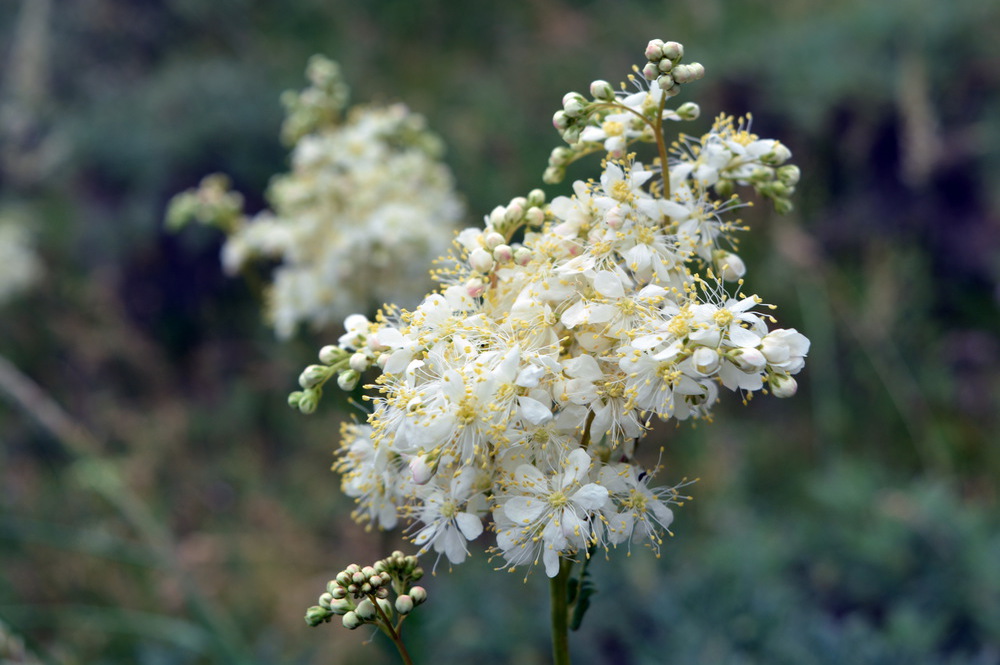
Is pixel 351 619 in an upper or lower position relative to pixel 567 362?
lower

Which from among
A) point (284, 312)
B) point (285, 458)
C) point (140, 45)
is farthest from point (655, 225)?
point (140, 45)

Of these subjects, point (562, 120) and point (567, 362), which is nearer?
point (567, 362)

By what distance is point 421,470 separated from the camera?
47.0 inches

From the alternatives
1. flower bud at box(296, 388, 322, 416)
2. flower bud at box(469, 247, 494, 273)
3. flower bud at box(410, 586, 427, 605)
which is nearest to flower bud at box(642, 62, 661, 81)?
flower bud at box(469, 247, 494, 273)

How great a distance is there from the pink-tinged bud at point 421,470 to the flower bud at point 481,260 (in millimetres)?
317

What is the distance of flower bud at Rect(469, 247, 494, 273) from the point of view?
4.29ft

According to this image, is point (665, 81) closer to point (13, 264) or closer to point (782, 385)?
point (782, 385)

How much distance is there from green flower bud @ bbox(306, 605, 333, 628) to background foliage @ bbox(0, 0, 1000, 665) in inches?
53.2

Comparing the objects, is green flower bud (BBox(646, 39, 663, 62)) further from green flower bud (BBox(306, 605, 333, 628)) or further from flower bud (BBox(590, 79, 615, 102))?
green flower bud (BBox(306, 605, 333, 628))

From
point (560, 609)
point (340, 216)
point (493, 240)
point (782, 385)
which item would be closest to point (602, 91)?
point (493, 240)

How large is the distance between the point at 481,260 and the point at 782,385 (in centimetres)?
49

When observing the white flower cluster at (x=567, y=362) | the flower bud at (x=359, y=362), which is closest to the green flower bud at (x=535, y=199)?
the white flower cluster at (x=567, y=362)

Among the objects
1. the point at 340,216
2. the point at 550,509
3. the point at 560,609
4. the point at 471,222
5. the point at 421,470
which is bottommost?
the point at 560,609

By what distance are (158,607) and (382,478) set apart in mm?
3214
